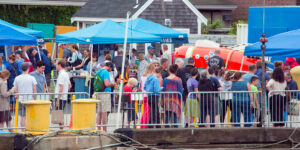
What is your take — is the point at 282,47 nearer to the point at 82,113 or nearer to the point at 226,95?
the point at 226,95

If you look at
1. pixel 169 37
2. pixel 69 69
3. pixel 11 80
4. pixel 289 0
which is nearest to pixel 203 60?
pixel 169 37

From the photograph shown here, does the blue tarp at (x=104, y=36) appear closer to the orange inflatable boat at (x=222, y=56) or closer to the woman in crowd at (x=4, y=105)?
the woman in crowd at (x=4, y=105)

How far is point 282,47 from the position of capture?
1382 cm

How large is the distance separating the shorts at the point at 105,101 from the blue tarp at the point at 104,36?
412cm

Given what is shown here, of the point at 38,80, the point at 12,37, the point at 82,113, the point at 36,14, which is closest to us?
the point at 82,113

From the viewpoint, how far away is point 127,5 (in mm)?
31078

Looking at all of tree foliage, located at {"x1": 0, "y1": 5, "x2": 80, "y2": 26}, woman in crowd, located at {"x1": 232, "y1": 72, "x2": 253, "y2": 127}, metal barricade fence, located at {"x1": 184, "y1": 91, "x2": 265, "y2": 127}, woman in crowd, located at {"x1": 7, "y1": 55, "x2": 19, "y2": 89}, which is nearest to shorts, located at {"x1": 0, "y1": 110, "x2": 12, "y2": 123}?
woman in crowd, located at {"x1": 7, "y1": 55, "x2": 19, "y2": 89}

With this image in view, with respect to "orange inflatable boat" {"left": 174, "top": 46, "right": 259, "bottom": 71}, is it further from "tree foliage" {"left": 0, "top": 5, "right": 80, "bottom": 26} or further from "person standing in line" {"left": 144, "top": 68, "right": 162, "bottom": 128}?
"tree foliage" {"left": 0, "top": 5, "right": 80, "bottom": 26}

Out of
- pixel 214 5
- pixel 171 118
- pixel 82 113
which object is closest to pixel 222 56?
pixel 171 118

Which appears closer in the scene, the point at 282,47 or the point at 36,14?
the point at 282,47

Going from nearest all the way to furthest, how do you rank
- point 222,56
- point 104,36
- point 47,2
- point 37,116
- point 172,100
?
point 37,116, point 172,100, point 104,36, point 222,56, point 47,2

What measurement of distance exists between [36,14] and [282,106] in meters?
26.0

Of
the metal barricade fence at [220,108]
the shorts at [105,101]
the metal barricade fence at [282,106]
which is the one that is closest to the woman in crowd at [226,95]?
the metal barricade fence at [220,108]

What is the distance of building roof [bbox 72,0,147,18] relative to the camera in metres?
30.3
